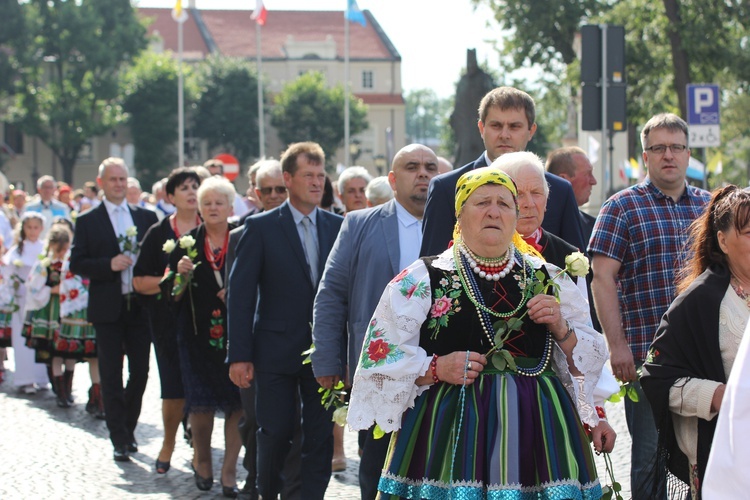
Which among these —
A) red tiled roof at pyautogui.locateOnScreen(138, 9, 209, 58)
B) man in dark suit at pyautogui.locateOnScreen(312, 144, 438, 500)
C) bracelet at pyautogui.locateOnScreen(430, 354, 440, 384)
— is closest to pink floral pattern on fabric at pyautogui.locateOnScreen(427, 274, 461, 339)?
bracelet at pyautogui.locateOnScreen(430, 354, 440, 384)

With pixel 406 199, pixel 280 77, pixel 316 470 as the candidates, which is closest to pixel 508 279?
pixel 406 199

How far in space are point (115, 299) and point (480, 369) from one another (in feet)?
19.2

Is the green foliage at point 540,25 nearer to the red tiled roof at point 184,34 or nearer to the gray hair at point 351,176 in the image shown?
the gray hair at point 351,176

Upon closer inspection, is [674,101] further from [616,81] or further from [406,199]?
[406,199]

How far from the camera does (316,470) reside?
23.2 feet

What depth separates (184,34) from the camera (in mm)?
99000

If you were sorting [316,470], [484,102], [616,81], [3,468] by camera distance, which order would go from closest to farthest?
[484,102] → [316,470] → [3,468] → [616,81]

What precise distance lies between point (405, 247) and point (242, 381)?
4.23 ft

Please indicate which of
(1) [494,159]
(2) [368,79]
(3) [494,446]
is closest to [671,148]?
(1) [494,159]

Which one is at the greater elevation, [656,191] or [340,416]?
[656,191]

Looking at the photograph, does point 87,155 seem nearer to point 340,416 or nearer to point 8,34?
point 8,34

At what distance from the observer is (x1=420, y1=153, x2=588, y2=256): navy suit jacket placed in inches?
224

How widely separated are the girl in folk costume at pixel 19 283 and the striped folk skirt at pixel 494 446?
1005cm

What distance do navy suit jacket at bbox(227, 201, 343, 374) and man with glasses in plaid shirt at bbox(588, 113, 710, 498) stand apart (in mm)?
1693
